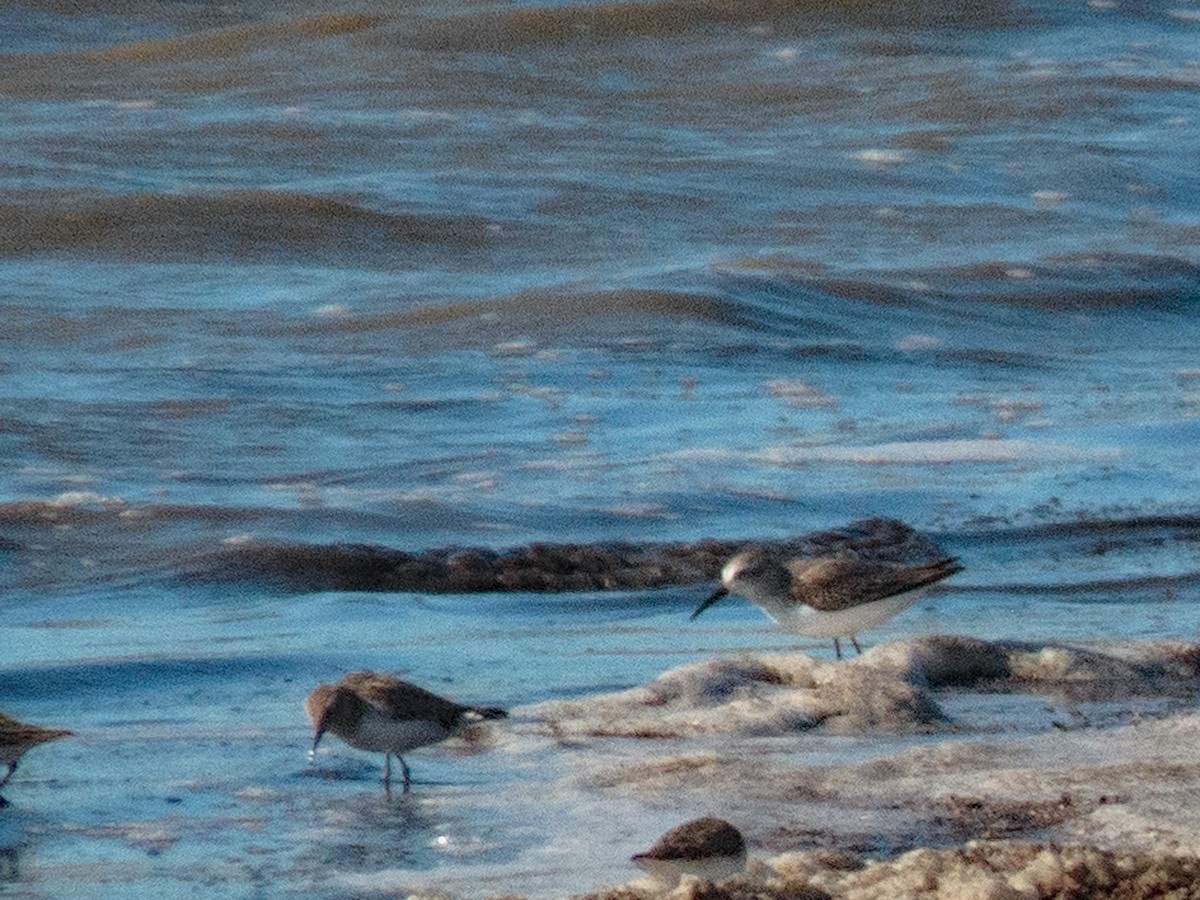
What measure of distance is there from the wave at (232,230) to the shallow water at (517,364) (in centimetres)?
4

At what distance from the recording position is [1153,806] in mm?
3588

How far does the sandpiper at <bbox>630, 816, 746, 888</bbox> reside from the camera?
10.6 ft

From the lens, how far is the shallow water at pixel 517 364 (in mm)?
4348

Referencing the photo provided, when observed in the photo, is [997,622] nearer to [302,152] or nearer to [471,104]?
[302,152]

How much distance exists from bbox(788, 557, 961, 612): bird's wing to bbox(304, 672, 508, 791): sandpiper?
4.16 ft

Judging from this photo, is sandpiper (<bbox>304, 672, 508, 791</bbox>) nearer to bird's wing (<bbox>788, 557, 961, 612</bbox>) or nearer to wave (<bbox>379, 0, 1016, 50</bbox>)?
bird's wing (<bbox>788, 557, 961, 612</bbox>)

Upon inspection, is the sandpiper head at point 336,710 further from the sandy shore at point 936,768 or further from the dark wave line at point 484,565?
the dark wave line at point 484,565

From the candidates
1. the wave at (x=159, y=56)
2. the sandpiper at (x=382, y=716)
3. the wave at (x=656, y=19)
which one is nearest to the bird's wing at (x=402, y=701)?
the sandpiper at (x=382, y=716)

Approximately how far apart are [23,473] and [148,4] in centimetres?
1159

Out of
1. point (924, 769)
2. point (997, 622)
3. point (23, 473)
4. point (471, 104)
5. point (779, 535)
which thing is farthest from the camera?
point (471, 104)

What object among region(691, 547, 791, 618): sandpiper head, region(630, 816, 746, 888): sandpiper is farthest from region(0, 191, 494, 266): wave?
region(630, 816, 746, 888): sandpiper

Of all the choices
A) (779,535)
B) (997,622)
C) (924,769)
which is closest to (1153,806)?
(924,769)

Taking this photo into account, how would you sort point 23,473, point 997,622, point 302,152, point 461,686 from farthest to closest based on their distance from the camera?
point 302,152, point 23,473, point 997,622, point 461,686

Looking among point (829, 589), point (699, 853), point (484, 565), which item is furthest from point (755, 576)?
point (699, 853)
